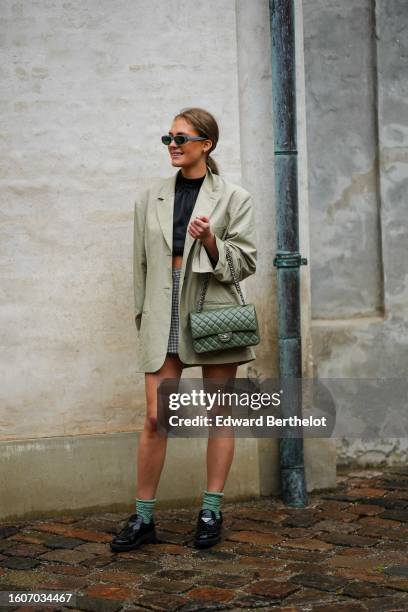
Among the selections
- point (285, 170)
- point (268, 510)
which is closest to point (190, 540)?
point (268, 510)

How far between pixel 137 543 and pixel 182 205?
5.29 feet

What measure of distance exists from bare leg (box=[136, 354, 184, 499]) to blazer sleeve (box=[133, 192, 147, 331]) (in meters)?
0.32

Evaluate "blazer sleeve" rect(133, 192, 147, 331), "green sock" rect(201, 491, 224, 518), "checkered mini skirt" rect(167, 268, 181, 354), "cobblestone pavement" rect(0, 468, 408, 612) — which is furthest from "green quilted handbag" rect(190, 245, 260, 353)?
"cobblestone pavement" rect(0, 468, 408, 612)

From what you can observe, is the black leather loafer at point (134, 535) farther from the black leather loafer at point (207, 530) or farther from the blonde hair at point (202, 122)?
the blonde hair at point (202, 122)

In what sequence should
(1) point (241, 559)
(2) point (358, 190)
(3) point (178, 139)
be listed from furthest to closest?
(2) point (358, 190) → (3) point (178, 139) → (1) point (241, 559)

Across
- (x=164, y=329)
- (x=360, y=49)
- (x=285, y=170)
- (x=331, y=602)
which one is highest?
(x=360, y=49)

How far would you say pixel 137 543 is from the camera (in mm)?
4855

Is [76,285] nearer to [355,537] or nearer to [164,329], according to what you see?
[164,329]

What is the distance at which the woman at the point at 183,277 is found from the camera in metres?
4.81

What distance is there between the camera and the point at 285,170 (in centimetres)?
555

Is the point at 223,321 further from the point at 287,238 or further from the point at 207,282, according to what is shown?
the point at 287,238

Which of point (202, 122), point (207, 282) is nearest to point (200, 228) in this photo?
point (207, 282)

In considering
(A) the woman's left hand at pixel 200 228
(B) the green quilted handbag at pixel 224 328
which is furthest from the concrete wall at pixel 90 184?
(A) the woman's left hand at pixel 200 228

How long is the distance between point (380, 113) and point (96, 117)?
6.15ft
